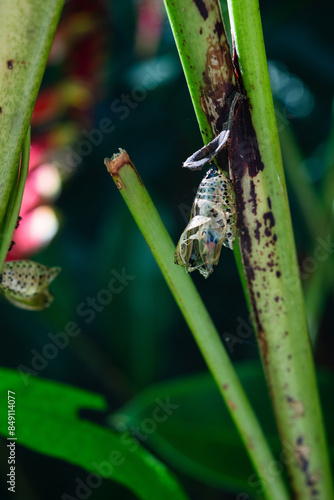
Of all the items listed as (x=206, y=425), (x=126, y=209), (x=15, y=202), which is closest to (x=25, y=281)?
(x=15, y=202)

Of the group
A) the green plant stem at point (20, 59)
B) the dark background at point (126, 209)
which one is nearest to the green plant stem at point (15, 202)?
the green plant stem at point (20, 59)

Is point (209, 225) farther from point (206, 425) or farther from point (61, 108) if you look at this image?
point (61, 108)

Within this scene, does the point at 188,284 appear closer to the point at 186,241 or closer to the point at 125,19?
the point at 186,241

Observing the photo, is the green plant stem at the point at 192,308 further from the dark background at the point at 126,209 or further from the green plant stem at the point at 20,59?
the dark background at the point at 126,209

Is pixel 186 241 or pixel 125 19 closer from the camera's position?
pixel 186 241

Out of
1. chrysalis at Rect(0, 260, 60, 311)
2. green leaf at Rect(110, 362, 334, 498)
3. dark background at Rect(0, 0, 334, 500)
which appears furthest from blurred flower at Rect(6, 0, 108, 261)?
chrysalis at Rect(0, 260, 60, 311)

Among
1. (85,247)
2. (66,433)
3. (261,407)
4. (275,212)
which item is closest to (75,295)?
(85,247)
